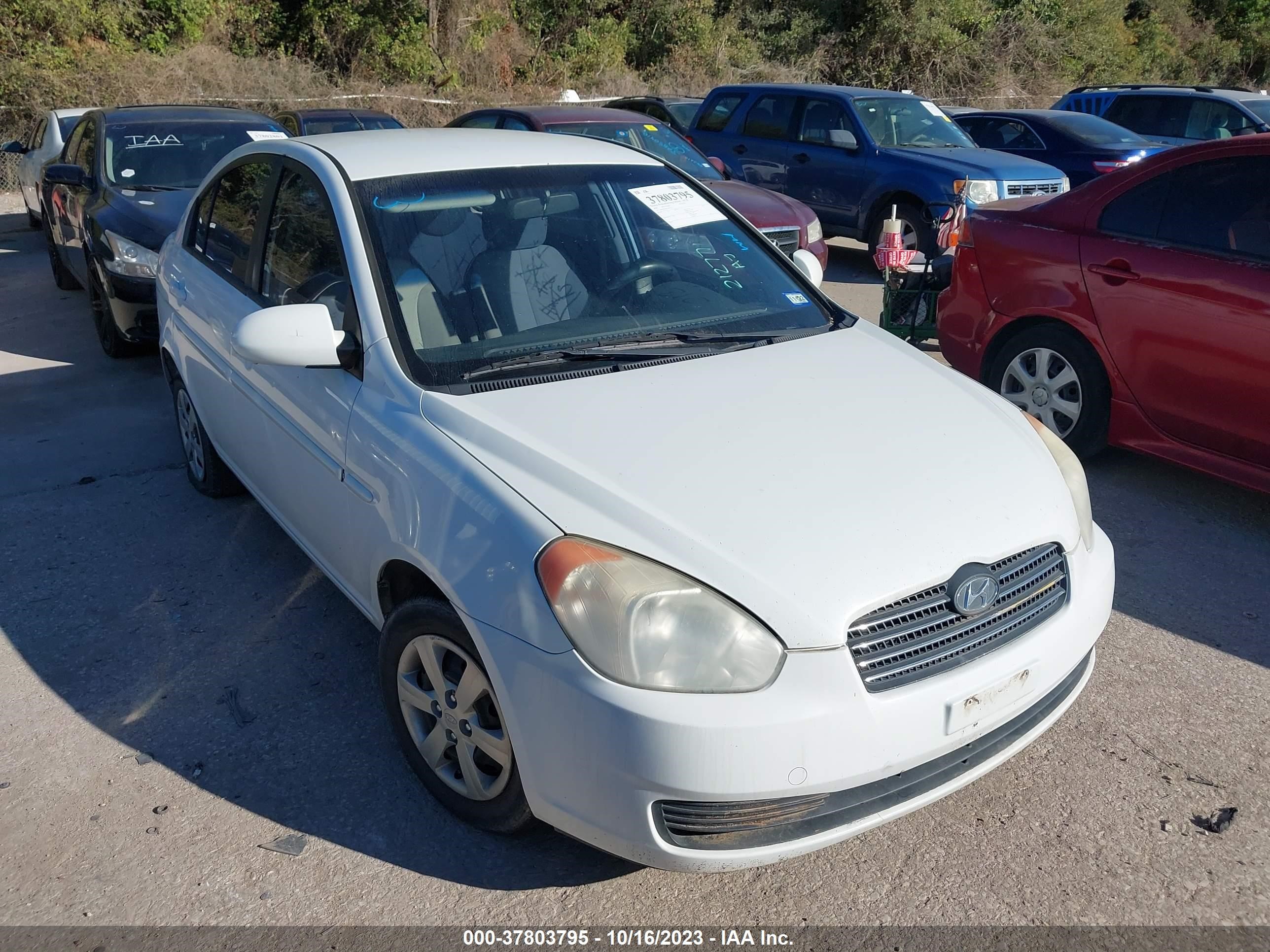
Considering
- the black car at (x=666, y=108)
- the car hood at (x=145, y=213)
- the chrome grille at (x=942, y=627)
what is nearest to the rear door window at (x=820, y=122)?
the black car at (x=666, y=108)

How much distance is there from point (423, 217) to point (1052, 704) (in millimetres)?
2313

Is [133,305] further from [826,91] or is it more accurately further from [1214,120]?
[1214,120]

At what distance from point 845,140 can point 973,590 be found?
8.89 metres

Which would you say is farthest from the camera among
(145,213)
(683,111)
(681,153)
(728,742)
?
(683,111)

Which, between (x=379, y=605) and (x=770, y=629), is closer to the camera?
(x=770, y=629)

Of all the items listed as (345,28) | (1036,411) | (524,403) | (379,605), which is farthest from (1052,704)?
(345,28)

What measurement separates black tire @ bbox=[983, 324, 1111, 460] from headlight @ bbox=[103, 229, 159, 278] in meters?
5.15

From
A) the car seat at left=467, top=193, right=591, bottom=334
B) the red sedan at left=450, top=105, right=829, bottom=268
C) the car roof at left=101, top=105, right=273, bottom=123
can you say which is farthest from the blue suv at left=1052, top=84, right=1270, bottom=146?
the car seat at left=467, top=193, right=591, bottom=334

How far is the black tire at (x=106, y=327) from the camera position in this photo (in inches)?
283

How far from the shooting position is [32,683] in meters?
3.59

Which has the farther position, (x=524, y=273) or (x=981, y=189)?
(x=981, y=189)

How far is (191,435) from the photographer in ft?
16.5

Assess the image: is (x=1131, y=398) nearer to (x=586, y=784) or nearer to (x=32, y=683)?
(x=586, y=784)

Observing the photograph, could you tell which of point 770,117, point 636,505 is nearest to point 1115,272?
point 636,505
